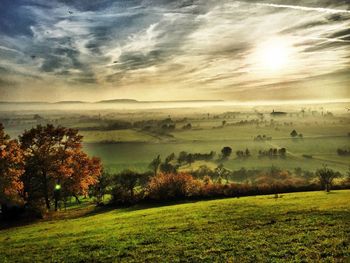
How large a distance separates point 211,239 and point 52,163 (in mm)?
53571

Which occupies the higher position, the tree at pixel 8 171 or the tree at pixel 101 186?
the tree at pixel 8 171

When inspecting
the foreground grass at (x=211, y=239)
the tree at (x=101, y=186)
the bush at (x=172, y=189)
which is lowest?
the tree at (x=101, y=186)

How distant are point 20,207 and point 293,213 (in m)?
51.9

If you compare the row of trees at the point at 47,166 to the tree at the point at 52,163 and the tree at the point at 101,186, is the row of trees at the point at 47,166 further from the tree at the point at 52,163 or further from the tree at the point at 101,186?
the tree at the point at 101,186

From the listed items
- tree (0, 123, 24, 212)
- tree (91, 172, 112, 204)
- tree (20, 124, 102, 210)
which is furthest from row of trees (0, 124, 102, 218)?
tree (91, 172, 112, 204)

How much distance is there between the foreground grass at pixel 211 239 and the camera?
2533 cm

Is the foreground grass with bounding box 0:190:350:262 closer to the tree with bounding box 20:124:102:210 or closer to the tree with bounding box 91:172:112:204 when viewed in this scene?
the tree with bounding box 20:124:102:210

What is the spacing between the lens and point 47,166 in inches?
Answer: 2862

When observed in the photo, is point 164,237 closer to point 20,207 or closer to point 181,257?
point 181,257

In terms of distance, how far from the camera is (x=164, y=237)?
33031mm

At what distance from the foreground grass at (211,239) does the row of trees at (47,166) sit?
24.3 metres

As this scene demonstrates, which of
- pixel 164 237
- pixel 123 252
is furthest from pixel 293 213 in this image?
pixel 123 252

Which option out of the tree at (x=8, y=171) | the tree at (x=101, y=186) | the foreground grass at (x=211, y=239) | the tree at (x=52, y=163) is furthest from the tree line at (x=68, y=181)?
the foreground grass at (x=211, y=239)

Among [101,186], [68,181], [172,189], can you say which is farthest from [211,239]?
[101,186]
